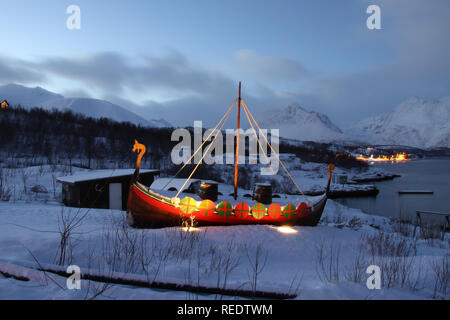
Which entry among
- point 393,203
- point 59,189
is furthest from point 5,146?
point 393,203

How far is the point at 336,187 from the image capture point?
4644 centimetres

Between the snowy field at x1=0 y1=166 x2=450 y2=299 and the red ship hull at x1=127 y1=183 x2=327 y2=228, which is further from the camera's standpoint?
the red ship hull at x1=127 y1=183 x2=327 y2=228

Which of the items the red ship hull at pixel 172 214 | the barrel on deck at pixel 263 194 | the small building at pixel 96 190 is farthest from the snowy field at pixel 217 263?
the small building at pixel 96 190

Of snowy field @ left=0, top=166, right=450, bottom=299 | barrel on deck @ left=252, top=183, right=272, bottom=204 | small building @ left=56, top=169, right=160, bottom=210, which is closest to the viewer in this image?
snowy field @ left=0, top=166, right=450, bottom=299

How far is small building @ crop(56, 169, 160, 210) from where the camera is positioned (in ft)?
41.8

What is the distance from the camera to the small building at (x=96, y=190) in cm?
1273

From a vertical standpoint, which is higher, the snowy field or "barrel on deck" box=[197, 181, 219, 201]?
"barrel on deck" box=[197, 181, 219, 201]

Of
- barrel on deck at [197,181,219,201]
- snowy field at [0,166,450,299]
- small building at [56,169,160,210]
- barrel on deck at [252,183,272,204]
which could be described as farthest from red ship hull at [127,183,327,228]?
small building at [56,169,160,210]

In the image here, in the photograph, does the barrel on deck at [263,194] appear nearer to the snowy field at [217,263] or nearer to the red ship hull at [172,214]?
the red ship hull at [172,214]

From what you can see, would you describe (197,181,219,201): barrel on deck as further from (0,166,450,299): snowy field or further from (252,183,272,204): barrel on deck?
(0,166,450,299): snowy field
